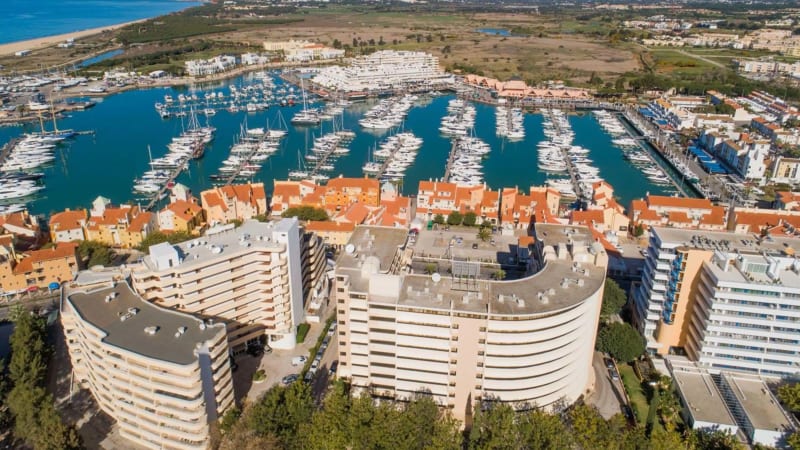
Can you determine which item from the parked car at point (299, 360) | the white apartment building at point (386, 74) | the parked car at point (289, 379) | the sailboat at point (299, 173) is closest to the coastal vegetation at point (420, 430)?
the parked car at point (289, 379)

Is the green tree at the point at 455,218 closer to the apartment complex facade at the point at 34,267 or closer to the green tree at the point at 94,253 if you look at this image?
the green tree at the point at 94,253

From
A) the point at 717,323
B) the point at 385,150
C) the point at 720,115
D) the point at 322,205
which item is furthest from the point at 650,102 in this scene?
the point at 717,323

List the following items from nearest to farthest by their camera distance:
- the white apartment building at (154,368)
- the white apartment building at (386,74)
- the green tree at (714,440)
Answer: the white apartment building at (154,368)
the green tree at (714,440)
the white apartment building at (386,74)

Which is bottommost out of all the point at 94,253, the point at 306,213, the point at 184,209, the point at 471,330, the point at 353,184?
the point at 94,253

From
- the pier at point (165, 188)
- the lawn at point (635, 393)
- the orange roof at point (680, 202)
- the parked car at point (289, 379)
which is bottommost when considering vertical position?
the parked car at point (289, 379)

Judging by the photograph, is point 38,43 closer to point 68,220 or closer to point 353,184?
point 68,220

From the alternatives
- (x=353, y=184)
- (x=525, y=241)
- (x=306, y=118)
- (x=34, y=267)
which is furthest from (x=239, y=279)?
(x=306, y=118)

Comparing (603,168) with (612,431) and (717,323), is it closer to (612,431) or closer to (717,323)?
(717,323)
